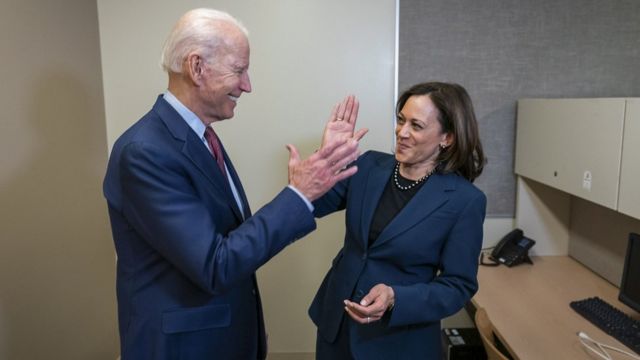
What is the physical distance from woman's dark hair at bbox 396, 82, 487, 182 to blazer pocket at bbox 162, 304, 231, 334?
0.79 metres

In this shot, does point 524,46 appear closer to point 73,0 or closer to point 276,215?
point 276,215

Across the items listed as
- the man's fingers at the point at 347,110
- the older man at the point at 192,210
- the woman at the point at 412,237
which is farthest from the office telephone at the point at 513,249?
the older man at the point at 192,210

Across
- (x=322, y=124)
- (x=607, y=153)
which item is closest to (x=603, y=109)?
(x=607, y=153)

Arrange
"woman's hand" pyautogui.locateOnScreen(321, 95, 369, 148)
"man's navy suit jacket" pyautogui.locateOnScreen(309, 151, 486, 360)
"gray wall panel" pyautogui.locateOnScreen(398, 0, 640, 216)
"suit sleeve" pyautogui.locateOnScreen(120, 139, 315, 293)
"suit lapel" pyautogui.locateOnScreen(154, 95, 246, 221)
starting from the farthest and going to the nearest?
1. "gray wall panel" pyautogui.locateOnScreen(398, 0, 640, 216)
2. "man's navy suit jacket" pyautogui.locateOnScreen(309, 151, 486, 360)
3. "woman's hand" pyautogui.locateOnScreen(321, 95, 369, 148)
4. "suit lapel" pyautogui.locateOnScreen(154, 95, 246, 221)
5. "suit sleeve" pyautogui.locateOnScreen(120, 139, 315, 293)

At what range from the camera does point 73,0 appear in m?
2.24

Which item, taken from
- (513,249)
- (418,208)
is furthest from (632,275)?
(418,208)

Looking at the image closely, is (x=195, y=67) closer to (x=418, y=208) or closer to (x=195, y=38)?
(x=195, y=38)

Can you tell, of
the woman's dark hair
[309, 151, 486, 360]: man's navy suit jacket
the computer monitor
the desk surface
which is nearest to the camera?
[309, 151, 486, 360]: man's navy suit jacket

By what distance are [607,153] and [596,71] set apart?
901mm

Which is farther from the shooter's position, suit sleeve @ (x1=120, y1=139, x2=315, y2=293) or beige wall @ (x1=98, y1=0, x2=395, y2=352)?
beige wall @ (x1=98, y1=0, x2=395, y2=352)

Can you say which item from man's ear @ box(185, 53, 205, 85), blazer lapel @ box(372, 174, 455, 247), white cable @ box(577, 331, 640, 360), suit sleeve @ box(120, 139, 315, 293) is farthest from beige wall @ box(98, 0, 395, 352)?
suit sleeve @ box(120, 139, 315, 293)

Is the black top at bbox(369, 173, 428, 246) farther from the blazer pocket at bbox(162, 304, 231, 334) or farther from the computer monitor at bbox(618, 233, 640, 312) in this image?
the computer monitor at bbox(618, 233, 640, 312)

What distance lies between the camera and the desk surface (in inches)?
64.2

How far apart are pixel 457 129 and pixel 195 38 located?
0.82m
